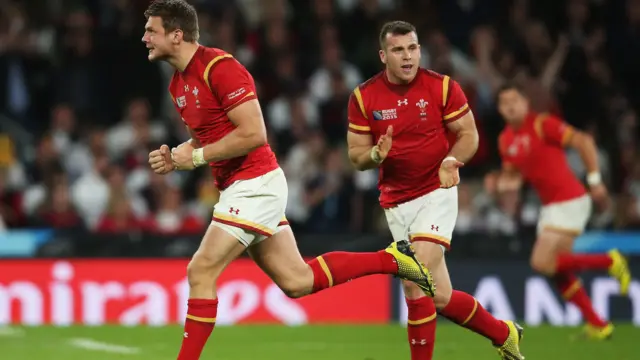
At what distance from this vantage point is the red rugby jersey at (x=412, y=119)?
7891mm

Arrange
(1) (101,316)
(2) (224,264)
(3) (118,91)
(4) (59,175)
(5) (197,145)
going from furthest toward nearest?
1. (3) (118,91)
2. (4) (59,175)
3. (1) (101,316)
4. (5) (197,145)
5. (2) (224,264)

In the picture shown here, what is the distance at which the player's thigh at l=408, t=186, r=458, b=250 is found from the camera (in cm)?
786

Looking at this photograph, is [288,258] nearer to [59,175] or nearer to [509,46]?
[59,175]

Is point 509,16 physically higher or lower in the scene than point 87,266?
higher

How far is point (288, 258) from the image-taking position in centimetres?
742

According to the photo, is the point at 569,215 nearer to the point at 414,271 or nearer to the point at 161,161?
the point at 414,271

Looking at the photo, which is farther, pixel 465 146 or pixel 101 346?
pixel 101 346

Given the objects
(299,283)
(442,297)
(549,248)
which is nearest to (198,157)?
(299,283)

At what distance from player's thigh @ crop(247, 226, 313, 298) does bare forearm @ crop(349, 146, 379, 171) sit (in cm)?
76

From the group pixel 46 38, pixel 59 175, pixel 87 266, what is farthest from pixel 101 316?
pixel 46 38

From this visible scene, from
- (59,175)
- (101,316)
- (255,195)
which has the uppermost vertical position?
(255,195)

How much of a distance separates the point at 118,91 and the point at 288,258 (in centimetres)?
839

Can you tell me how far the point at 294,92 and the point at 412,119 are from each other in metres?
7.15

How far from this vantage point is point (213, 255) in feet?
23.1
